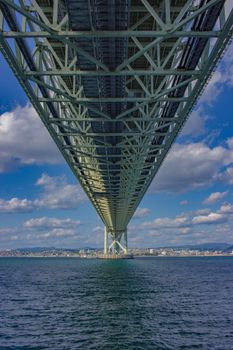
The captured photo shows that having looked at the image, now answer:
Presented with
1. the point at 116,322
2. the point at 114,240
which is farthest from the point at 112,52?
the point at 114,240

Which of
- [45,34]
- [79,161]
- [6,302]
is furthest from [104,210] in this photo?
[45,34]

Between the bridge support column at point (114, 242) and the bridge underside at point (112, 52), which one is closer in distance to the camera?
the bridge underside at point (112, 52)

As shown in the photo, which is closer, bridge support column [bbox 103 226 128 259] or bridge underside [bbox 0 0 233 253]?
bridge underside [bbox 0 0 233 253]

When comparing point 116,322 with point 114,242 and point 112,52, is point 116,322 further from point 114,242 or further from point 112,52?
point 114,242

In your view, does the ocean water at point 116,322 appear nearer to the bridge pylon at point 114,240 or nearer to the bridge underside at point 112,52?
the bridge underside at point 112,52

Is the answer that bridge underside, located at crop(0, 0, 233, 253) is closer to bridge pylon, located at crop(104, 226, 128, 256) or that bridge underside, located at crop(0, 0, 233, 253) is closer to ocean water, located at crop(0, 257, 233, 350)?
ocean water, located at crop(0, 257, 233, 350)

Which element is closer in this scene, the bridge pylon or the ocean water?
the ocean water

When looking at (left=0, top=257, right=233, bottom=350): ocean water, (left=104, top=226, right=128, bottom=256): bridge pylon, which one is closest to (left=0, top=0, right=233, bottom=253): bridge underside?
(left=0, top=257, right=233, bottom=350): ocean water

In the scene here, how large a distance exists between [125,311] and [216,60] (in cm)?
1477

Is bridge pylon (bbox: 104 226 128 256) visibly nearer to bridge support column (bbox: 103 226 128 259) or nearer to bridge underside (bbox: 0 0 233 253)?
bridge support column (bbox: 103 226 128 259)

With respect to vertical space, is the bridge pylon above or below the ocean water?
above

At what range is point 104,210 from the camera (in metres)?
99.5

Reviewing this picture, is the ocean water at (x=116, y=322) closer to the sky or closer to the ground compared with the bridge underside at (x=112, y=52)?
closer to the ground

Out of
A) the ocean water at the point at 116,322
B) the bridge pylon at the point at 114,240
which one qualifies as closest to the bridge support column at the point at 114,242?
the bridge pylon at the point at 114,240
